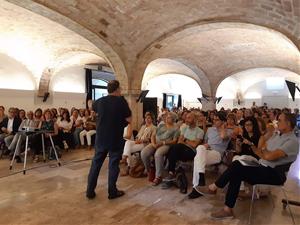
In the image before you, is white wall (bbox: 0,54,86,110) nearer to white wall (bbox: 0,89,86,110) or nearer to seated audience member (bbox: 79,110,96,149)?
white wall (bbox: 0,89,86,110)

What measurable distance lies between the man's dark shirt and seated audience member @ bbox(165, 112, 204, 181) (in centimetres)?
91

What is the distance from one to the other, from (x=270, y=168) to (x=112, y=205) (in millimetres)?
1910

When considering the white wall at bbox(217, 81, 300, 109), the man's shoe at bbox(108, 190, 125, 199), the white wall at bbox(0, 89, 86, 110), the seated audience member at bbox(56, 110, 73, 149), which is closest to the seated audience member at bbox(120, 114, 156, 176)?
the man's shoe at bbox(108, 190, 125, 199)

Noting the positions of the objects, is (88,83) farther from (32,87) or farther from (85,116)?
(85,116)

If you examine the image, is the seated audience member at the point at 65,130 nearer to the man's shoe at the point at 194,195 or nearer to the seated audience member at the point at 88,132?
the seated audience member at the point at 88,132

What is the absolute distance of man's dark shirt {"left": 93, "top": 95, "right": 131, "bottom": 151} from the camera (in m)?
3.42

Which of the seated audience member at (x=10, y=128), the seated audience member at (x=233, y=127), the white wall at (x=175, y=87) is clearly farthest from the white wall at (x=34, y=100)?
the seated audience member at (x=233, y=127)

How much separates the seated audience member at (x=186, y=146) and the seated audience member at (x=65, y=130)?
3630mm

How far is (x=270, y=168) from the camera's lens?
282cm

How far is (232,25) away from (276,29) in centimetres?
101

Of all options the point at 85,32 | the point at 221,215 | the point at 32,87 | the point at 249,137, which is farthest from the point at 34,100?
the point at 221,215

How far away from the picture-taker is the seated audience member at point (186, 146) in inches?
154

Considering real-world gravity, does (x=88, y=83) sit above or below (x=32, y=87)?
above

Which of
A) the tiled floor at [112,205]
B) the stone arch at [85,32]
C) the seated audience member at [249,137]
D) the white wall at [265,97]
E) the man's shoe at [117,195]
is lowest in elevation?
the tiled floor at [112,205]
